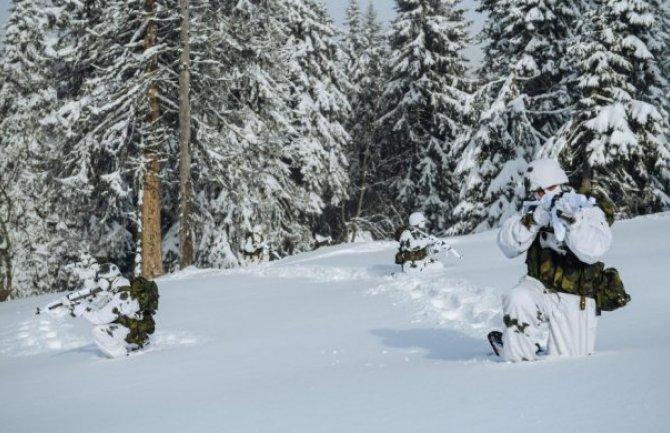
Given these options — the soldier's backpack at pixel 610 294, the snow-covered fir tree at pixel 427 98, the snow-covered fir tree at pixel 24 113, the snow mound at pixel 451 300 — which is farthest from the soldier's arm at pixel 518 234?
the snow-covered fir tree at pixel 427 98

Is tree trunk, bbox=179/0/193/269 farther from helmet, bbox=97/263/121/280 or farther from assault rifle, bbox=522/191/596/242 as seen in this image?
assault rifle, bbox=522/191/596/242

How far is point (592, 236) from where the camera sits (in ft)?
13.4

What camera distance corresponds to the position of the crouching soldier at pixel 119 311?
750 cm

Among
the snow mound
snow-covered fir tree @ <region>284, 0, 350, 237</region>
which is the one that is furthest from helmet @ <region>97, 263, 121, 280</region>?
snow-covered fir tree @ <region>284, 0, 350, 237</region>

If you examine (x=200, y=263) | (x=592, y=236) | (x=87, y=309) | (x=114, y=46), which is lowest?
(x=200, y=263)

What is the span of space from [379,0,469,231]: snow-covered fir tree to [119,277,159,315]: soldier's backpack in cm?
2170

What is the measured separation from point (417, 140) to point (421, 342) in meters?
23.5

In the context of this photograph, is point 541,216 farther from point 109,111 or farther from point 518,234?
point 109,111

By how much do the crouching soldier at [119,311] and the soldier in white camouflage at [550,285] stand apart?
4.84 m

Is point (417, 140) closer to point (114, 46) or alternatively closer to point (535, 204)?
point (114, 46)

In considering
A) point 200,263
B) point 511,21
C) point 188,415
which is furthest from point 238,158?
point 188,415

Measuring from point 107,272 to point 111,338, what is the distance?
846 mm

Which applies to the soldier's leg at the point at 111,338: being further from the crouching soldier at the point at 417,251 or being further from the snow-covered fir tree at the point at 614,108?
the snow-covered fir tree at the point at 614,108

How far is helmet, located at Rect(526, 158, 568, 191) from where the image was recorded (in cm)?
430
